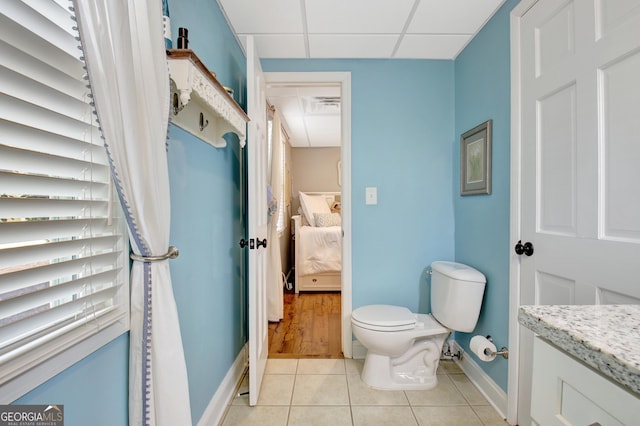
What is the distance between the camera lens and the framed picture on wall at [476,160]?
1.76 metres

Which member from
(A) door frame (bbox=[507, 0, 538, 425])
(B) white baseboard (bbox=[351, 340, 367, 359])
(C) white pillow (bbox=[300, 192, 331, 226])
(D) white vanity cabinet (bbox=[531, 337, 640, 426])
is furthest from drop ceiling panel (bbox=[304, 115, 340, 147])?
(D) white vanity cabinet (bbox=[531, 337, 640, 426])

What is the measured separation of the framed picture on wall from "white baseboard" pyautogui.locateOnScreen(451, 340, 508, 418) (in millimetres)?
1102

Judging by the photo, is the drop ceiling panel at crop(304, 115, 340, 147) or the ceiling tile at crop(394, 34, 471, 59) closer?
the ceiling tile at crop(394, 34, 471, 59)

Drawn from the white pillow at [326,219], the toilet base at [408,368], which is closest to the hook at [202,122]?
→ the toilet base at [408,368]

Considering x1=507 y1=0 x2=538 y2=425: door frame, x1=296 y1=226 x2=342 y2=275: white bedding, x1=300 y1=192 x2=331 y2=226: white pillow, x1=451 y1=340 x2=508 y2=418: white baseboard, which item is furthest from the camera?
x1=300 y1=192 x2=331 y2=226: white pillow

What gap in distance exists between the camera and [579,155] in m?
1.14

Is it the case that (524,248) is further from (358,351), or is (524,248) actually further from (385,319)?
(358,351)

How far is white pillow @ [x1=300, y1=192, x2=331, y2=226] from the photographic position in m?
4.62

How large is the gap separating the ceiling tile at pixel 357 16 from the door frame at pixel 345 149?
0.36 m

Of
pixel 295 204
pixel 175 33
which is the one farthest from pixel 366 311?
pixel 295 204

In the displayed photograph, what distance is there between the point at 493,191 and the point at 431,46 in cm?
110

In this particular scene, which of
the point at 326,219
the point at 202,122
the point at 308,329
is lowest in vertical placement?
the point at 308,329

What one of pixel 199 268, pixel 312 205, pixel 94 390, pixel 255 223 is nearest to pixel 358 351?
pixel 255 223

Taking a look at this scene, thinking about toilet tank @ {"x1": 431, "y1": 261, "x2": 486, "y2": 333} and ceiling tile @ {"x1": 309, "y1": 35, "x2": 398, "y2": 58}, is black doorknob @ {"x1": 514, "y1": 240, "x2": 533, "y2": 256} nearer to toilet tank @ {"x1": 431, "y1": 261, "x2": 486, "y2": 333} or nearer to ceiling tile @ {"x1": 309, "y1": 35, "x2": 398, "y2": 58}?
toilet tank @ {"x1": 431, "y1": 261, "x2": 486, "y2": 333}
